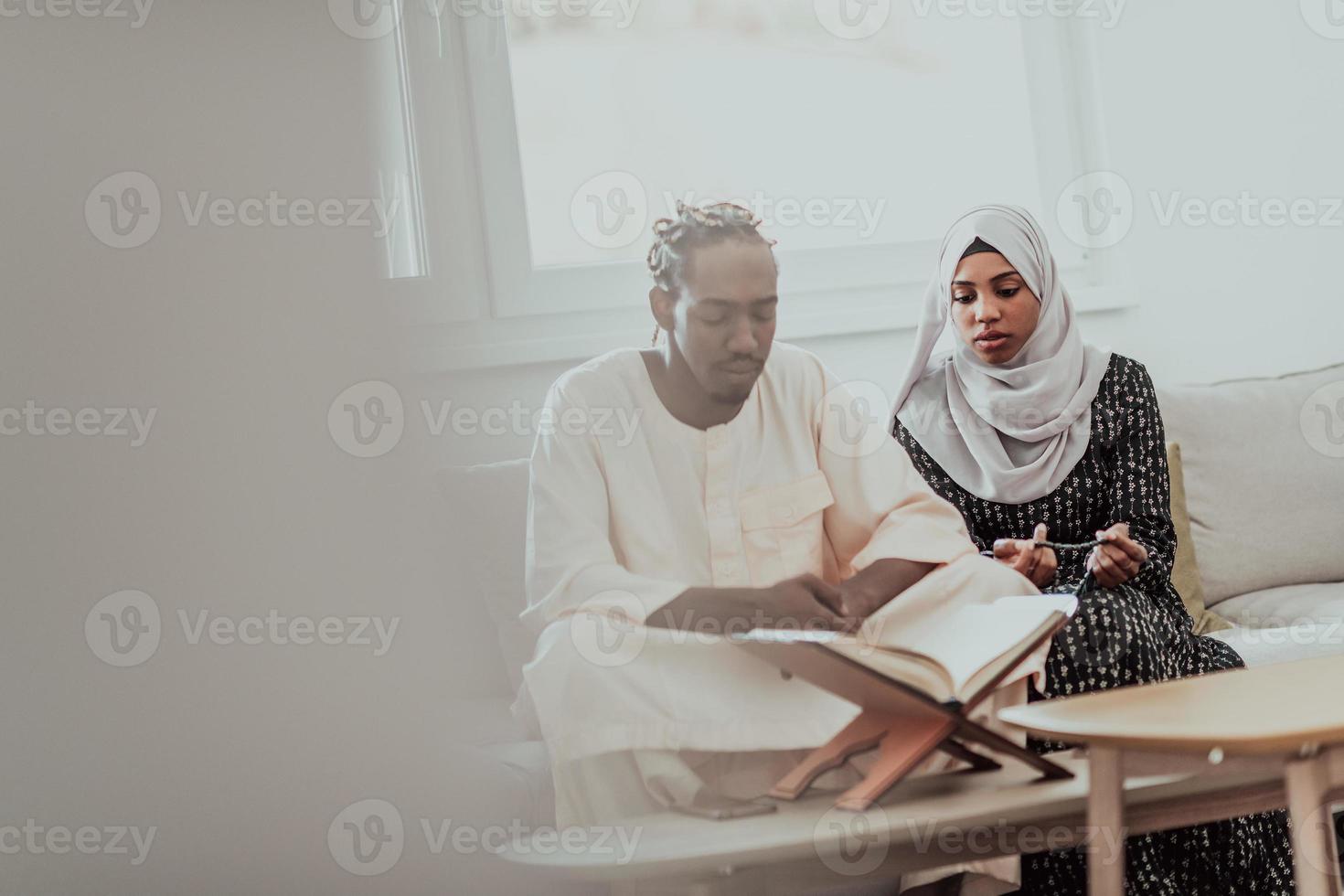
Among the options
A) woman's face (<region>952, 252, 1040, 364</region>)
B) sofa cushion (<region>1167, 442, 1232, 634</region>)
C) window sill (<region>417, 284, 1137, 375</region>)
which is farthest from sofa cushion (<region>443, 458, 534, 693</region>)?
sofa cushion (<region>1167, 442, 1232, 634</region>)

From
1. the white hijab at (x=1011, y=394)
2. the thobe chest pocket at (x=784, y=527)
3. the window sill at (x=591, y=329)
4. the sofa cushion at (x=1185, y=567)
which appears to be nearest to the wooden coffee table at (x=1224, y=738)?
the thobe chest pocket at (x=784, y=527)

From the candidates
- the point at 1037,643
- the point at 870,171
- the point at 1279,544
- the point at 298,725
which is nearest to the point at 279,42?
the point at 298,725

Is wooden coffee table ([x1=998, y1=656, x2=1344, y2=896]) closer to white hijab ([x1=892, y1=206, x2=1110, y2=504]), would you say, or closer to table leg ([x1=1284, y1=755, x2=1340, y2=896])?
table leg ([x1=1284, y1=755, x2=1340, y2=896])

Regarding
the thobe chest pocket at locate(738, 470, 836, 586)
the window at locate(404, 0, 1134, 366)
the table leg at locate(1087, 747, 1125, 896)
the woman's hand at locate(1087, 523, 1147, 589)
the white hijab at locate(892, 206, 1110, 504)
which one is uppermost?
the window at locate(404, 0, 1134, 366)

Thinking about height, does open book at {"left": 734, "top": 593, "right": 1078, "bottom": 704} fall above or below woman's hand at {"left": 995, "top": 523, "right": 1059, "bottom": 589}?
below

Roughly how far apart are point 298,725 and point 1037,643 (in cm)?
87

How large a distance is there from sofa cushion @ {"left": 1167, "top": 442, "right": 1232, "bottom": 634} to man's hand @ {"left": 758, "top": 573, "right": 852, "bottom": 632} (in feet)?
2.91

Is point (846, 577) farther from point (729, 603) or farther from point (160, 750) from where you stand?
point (160, 750)

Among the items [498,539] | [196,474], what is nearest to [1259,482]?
[498,539]

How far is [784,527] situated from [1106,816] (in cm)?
59

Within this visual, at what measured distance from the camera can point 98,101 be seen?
1.35 metres

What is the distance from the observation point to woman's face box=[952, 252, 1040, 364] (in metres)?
2.07

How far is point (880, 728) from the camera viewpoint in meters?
1.44

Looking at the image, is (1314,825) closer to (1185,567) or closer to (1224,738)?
(1224,738)
